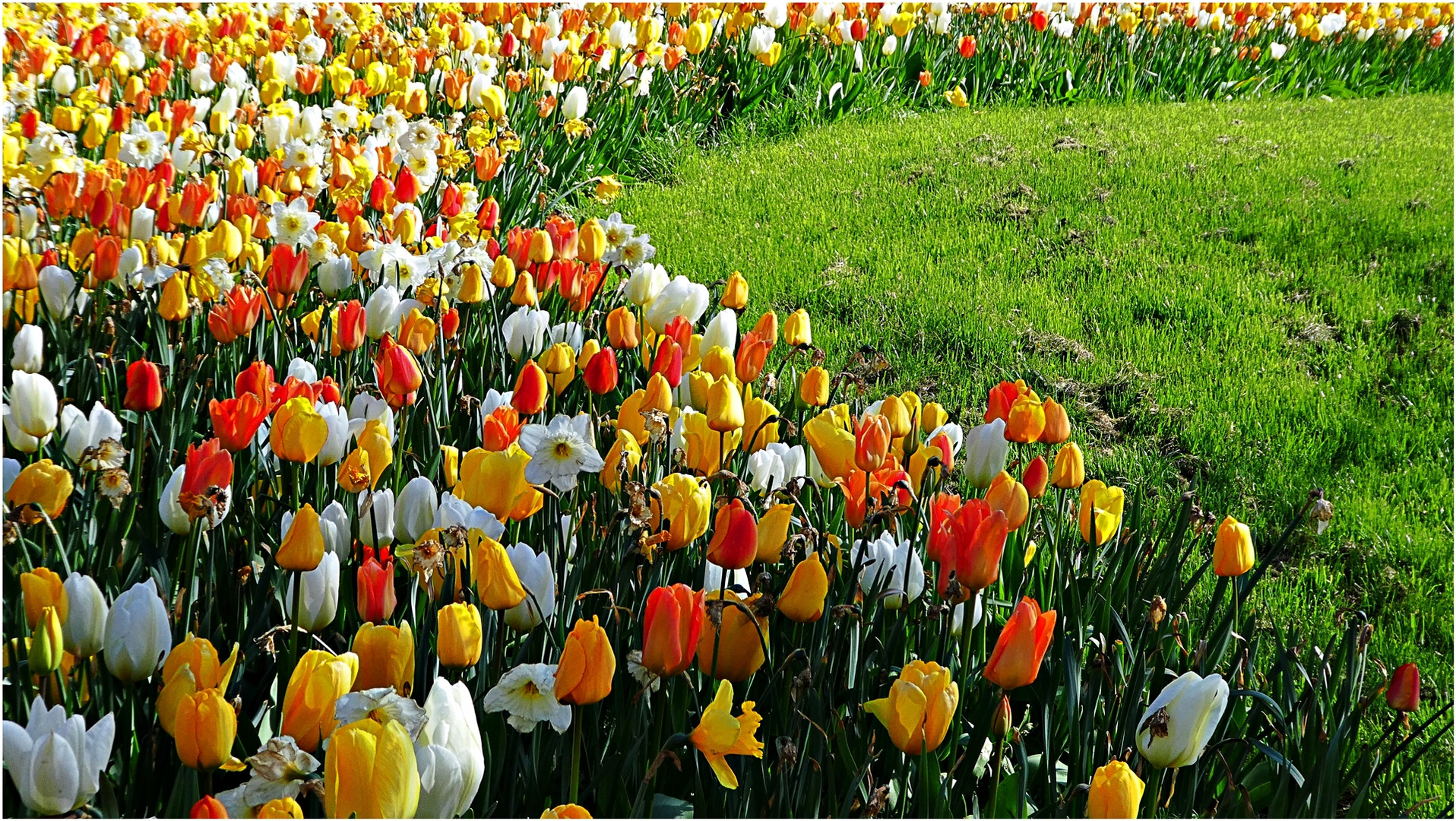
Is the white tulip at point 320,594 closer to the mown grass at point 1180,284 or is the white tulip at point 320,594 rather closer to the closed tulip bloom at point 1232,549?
the closed tulip bloom at point 1232,549

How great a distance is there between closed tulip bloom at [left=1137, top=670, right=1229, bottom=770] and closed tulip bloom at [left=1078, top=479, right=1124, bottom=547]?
0.54 metres

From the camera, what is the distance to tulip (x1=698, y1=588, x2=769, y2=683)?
1.42 metres

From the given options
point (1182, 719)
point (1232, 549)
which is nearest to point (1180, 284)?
point (1232, 549)

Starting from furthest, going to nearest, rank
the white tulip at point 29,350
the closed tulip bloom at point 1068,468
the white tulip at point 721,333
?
the white tulip at point 721,333
the white tulip at point 29,350
the closed tulip bloom at point 1068,468

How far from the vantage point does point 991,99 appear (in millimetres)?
6543

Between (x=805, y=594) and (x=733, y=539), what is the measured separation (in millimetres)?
121

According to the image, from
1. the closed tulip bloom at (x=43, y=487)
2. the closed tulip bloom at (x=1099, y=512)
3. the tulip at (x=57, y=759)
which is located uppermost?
the closed tulip bloom at (x=43, y=487)

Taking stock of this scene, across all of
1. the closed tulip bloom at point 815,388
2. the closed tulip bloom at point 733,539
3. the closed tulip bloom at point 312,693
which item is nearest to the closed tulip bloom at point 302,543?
the closed tulip bloom at point 312,693

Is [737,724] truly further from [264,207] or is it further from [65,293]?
[264,207]

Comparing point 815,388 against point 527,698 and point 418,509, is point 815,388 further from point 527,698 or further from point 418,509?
point 527,698

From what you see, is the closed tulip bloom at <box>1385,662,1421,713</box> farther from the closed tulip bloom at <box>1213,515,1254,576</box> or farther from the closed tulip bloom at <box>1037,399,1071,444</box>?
the closed tulip bloom at <box>1037,399,1071,444</box>

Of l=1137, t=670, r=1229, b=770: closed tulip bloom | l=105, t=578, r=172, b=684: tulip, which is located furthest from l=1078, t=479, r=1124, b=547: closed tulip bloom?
l=105, t=578, r=172, b=684: tulip

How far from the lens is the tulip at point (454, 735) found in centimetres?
108

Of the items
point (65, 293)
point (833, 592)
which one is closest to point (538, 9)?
point (65, 293)
